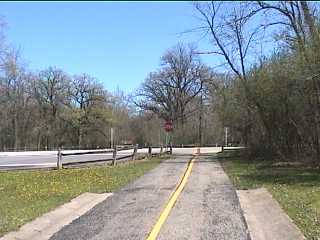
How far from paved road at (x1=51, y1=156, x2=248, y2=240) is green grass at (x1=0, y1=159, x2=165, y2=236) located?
3.74 feet

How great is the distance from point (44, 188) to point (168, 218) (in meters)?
7.32

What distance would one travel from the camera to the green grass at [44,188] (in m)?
12.8

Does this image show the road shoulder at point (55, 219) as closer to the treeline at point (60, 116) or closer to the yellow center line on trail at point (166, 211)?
the yellow center line on trail at point (166, 211)

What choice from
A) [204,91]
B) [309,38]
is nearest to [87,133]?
[204,91]

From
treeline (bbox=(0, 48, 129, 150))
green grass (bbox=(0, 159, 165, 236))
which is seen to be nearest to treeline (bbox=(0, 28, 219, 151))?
treeline (bbox=(0, 48, 129, 150))

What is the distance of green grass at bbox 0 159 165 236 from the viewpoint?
1280 centimetres

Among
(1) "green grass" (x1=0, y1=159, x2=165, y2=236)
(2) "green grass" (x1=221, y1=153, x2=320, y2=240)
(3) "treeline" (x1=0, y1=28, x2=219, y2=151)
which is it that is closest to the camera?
(2) "green grass" (x1=221, y1=153, x2=320, y2=240)

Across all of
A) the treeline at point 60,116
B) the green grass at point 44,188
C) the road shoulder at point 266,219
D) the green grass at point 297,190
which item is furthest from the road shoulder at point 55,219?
the treeline at point 60,116

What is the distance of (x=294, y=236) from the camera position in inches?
402

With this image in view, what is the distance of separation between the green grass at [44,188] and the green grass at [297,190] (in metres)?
4.77

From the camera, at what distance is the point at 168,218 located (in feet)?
39.9

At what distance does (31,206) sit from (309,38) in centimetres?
1369

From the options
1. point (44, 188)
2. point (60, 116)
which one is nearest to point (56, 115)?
point (60, 116)

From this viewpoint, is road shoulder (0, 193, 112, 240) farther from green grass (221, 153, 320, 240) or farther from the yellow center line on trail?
green grass (221, 153, 320, 240)
